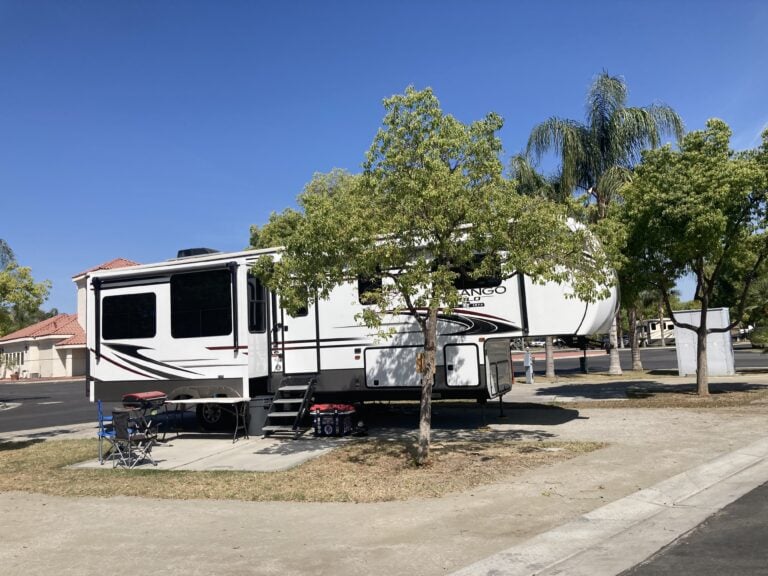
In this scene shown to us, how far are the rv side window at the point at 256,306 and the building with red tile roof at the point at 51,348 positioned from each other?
40.2 meters

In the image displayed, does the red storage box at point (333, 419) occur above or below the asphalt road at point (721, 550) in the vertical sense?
above

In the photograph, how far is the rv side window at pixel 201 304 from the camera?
41.1 feet

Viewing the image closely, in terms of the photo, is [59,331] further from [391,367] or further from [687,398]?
[687,398]

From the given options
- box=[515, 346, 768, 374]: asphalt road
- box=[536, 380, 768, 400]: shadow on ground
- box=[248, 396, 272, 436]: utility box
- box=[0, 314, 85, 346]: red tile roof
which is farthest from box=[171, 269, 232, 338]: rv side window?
box=[0, 314, 85, 346]: red tile roof

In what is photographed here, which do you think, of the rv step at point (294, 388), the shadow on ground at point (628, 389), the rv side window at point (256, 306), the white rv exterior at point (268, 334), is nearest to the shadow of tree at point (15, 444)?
the white rv exterior at point (268, 334)

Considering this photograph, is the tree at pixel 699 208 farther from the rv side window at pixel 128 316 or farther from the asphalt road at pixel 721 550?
the rv side window at pixel 128 316

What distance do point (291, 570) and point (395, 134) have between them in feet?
18.9

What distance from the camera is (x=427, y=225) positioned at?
8.54 meters

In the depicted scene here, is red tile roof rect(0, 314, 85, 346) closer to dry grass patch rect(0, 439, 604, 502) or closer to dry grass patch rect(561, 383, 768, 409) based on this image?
dry grass patch rect(561, 383, 768, 409)

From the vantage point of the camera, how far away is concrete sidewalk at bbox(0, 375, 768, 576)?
5250mm

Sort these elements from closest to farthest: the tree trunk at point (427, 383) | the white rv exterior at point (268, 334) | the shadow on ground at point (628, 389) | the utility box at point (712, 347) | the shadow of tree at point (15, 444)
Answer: the tree trunk at point (427, 383)
the white rv exterior at point (268, 334)
the shadow of tree at point (15, 444)
the shadow on ground at point (628, 389)
the utility box at point (712, 347)

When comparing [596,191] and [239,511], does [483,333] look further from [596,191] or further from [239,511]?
[596,191]

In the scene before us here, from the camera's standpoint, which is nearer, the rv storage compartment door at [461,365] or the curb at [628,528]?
the curb at [628,528]

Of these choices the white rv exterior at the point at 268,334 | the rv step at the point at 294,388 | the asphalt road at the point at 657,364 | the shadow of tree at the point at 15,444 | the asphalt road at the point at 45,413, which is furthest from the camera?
the asphalt road at the point at 657,364
